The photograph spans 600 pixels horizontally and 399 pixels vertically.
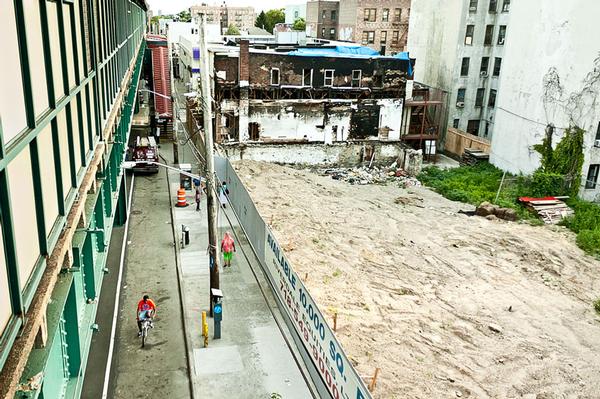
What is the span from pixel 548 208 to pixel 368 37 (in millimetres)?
41373

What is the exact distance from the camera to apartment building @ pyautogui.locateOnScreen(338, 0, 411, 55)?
63000mm

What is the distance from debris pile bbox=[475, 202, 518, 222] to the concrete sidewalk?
14485 millimetres

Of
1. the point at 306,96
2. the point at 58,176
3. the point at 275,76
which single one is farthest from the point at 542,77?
the point at 58,176

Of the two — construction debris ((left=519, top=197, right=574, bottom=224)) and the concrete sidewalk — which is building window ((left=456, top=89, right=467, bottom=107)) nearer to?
construction debris ((left=519, top=197, right=574, bottom=224))

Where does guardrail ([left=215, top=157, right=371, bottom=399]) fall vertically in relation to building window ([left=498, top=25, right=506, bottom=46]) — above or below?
below

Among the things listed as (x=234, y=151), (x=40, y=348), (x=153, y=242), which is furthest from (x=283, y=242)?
(x=40, y=348)

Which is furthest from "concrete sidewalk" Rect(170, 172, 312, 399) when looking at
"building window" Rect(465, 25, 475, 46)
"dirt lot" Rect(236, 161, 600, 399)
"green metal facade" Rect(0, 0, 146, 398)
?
"building window" Rect(465, 25, 475, 46)

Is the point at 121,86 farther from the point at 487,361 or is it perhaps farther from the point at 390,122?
the point at 390,122

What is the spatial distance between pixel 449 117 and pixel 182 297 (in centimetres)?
3208

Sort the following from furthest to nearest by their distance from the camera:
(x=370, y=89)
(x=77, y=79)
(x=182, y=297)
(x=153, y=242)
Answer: (x=370, y=89) < (x=153, y=242) < (x=182, y=297) < (x=77, y=79)

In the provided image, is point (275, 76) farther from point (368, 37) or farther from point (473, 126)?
point (368, 37)

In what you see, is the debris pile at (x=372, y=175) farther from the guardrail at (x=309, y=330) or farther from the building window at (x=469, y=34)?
the guardrail at (x=309, y=330)

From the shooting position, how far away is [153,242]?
21344 millimetres

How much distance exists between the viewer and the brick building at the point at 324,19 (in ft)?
249
